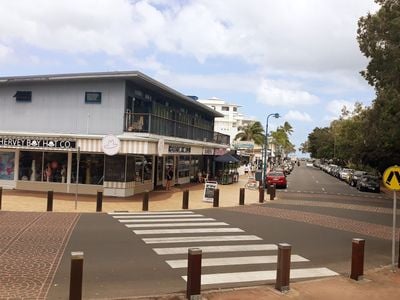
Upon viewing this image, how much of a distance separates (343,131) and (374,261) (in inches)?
2531

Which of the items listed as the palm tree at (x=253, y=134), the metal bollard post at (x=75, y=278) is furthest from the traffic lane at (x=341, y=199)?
the palm tree at (x=253, y=134)

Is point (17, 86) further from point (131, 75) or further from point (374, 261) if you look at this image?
point (374, 261)

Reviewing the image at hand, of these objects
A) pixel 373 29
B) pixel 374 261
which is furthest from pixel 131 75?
pixel 374 261

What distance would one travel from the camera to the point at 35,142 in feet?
79.4

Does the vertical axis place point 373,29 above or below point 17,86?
above

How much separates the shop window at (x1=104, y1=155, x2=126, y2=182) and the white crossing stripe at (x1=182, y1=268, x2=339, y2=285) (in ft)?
51.5

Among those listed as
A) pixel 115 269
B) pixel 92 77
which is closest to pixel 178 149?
pixel 92 77

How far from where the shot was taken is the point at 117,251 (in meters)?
11.8

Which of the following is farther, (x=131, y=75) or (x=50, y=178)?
(x=50, y=178)

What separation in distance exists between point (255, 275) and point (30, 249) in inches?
214

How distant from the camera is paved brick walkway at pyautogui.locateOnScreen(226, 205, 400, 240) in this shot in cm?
1753

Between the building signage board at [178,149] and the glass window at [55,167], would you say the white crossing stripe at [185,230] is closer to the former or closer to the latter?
the building signage board at [178,149]

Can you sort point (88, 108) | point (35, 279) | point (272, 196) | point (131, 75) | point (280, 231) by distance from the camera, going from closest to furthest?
1. point (35, 279)
2. point (280, 231)
3. point (131, 75)
4. point (88, 108)
5. point (272, 196)

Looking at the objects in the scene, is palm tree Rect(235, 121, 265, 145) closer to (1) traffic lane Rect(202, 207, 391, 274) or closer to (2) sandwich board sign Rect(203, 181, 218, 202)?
(2) sandwich board sign Rect(203, 181, 218, 202)
